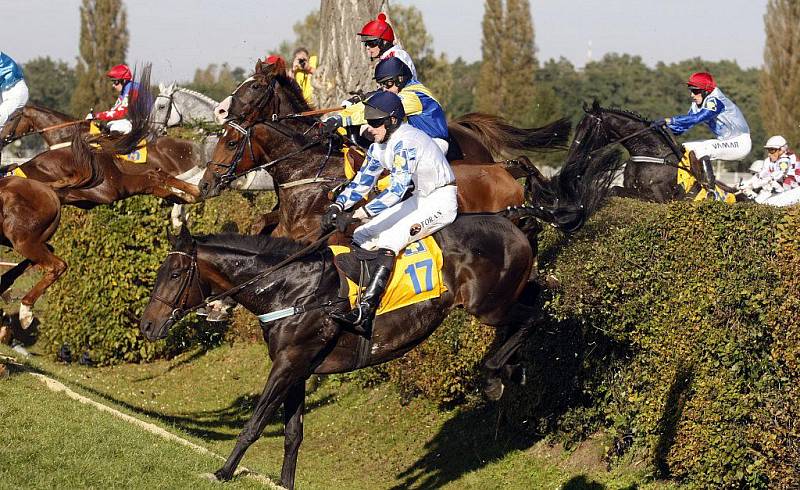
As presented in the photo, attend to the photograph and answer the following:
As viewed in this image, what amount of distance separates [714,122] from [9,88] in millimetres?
8162

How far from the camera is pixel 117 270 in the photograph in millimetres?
13742

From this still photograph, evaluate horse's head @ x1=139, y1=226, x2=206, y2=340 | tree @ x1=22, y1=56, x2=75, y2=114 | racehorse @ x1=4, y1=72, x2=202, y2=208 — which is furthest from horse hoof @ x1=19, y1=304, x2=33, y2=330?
tree @ x1=22, y1=56, x2=75, y2=114

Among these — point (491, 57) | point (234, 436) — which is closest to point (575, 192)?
point (234, 436)

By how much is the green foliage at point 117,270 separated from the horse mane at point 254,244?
20.1ft

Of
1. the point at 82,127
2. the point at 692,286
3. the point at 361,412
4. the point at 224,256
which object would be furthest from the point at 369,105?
the point at 82,127

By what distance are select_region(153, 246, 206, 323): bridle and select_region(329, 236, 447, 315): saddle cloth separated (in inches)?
38.1

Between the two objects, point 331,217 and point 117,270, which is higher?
point 331,217

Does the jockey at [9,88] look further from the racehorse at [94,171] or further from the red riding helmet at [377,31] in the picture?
the red riding helmet at [377,31]

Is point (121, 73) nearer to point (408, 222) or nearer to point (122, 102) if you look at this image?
point (122, 102)

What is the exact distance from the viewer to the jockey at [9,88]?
38.3 ft

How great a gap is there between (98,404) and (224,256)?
7.84ft

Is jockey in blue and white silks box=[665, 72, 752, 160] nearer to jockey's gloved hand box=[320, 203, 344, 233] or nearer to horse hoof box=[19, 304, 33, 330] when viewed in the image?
jockey's gloved hand box=[320, 203, 344, 233]

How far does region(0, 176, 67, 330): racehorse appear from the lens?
11.0 meters

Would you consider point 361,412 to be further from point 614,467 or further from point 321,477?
point 614,467
